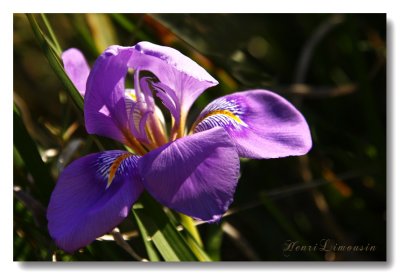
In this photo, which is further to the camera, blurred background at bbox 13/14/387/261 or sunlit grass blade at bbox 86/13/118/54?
sunlit grass blade at bbox 86/13/118/54

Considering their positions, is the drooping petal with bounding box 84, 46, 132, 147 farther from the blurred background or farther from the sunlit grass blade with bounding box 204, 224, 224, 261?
the sunlit grass blade with bounding box 204, 224, 224, 261

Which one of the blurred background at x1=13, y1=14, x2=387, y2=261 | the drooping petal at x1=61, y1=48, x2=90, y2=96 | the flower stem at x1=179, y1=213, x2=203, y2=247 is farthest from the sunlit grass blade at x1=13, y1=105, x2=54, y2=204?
the flower stem at x1=179, y1=213, x2=203, y2=247

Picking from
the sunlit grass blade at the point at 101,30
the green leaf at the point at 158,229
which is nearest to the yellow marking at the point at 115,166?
the green leaf at the point at 158,229

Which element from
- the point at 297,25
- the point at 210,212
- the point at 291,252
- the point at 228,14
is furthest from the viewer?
the point at 297,25

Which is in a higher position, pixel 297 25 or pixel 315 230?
pixel 297 25

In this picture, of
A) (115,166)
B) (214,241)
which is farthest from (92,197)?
(214,241)

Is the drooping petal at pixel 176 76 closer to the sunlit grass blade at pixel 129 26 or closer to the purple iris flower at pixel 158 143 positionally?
the purple iris flower at pixel 158 143
